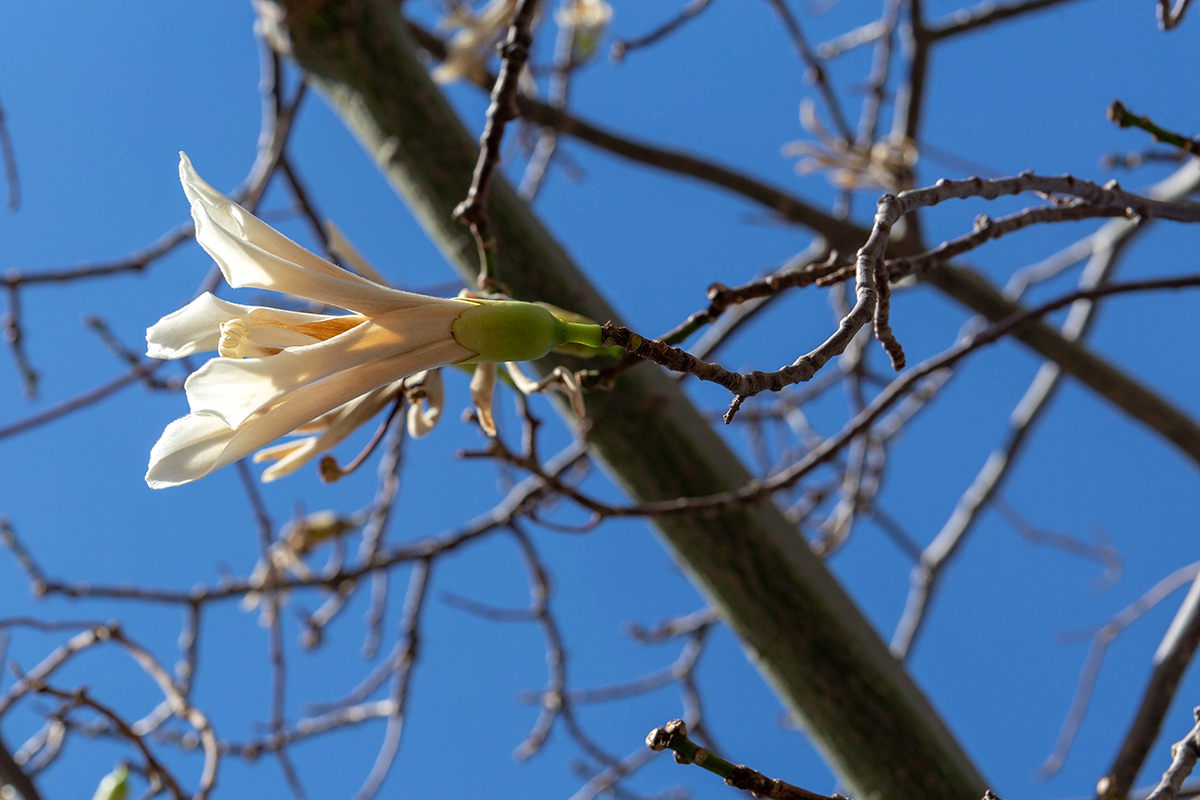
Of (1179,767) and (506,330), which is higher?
(506,330)

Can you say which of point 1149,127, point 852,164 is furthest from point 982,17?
Result: point 1149,127

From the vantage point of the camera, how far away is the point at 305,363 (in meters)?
0.44

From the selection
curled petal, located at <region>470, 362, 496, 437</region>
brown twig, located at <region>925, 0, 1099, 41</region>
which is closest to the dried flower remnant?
brown twig, located at <region>925, 0, 1099, 41</region>

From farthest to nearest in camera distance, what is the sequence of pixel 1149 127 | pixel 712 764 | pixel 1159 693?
pixel 1159 693 < pixel 1149 127 < pixel 712 764

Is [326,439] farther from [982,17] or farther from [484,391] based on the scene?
[982,17]

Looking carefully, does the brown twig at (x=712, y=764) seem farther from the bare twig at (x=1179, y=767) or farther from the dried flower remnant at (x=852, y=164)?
the dried flower remnant at (x=852, y=164)

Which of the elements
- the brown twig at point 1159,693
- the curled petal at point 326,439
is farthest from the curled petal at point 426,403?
the brown twig at point 1159,693

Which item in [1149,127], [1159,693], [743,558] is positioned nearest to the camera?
[1149,127]

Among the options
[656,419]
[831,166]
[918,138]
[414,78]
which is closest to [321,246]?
[414,78]

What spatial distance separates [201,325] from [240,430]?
0.25 feet

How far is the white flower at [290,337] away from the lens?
44 cm

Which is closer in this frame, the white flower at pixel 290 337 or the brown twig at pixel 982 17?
the white flower at pixel 290 337

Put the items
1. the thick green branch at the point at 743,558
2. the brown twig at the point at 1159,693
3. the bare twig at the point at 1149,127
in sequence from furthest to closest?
the thick green branch at the point at 743,558, the brown twig at the point at 1159,693, the bare twig at the point at 1149,127

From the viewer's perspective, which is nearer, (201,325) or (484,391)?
(201,325)
